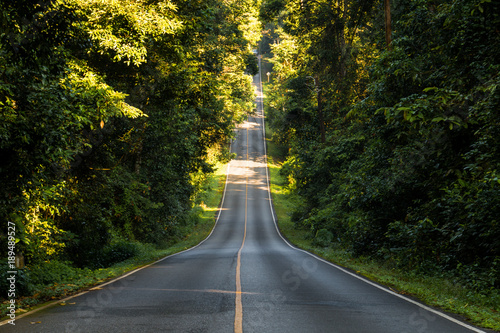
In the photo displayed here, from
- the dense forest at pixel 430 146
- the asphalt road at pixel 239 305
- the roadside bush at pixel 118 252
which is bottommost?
the roadside bush at pixel 118 252

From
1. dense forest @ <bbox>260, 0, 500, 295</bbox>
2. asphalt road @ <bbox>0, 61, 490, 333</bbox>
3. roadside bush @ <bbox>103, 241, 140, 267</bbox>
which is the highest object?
dense forest @ <bbox>260, 0, 500, 295</bbox>

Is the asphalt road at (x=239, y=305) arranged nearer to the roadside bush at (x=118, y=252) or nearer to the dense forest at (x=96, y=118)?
the dense forest at (x=96, y=118)

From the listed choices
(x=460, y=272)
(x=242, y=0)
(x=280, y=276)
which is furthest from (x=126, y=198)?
(x=242, y=0)

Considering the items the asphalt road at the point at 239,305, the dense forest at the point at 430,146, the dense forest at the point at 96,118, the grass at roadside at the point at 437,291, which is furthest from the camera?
the dense forest at the point at 430,146

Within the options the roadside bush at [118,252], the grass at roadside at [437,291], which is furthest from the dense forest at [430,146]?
the roadside bush at [118,252]

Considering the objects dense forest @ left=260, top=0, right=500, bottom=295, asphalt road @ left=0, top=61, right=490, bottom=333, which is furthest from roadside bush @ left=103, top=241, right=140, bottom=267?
dense forest @ left=260, top=0, right=500, bottom=295

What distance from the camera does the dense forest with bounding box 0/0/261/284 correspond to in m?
8.50

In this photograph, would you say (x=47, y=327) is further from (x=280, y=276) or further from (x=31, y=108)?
(x=280, y=276)

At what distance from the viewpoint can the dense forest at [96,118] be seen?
8500 mm

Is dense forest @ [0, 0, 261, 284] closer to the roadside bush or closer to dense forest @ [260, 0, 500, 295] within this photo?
the roadside bush

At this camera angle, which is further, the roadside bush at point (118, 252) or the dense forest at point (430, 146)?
the roadside bush at point (118, 252)

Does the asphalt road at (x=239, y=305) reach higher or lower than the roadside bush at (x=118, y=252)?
higher

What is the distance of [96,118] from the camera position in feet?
40.8

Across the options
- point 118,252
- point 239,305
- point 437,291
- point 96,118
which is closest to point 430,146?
point 437,291
